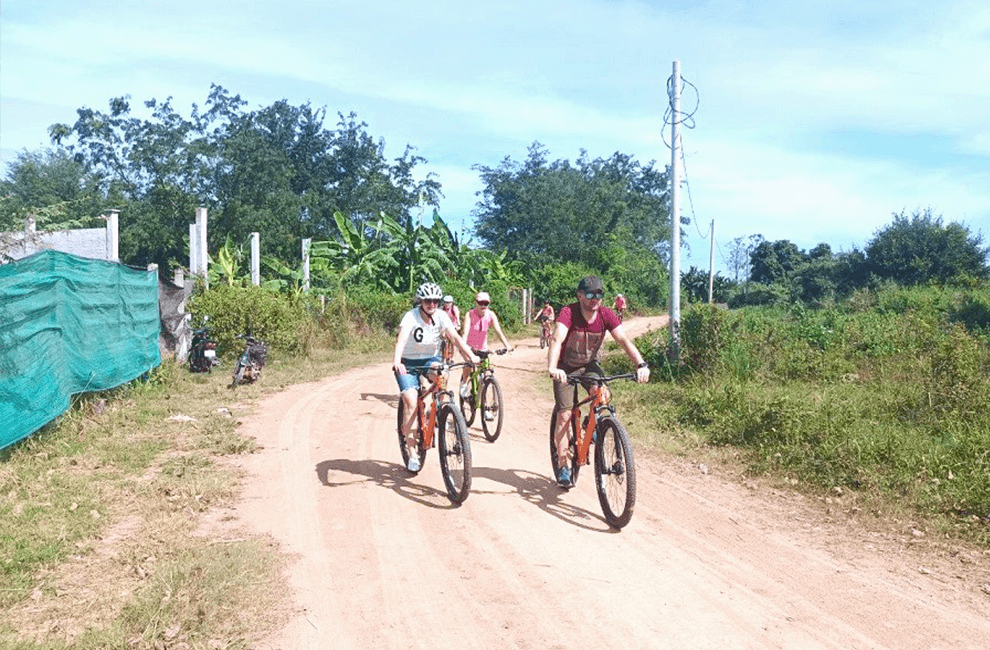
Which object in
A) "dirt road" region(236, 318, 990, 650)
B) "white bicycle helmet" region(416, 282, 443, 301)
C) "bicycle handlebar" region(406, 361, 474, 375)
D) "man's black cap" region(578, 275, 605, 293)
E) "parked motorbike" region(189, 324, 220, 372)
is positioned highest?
"man's black cap" region(578, 275, 605, 293)

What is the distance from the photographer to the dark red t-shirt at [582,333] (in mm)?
6676

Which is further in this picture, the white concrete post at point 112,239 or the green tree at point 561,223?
the green tree at point 561,223

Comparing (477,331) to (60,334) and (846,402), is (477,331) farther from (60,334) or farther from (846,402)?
(60,334)

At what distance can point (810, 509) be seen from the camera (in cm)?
709

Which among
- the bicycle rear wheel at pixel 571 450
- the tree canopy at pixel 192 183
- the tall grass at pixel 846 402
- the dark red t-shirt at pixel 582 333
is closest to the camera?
the dark red t-shirt at pixel 582 333

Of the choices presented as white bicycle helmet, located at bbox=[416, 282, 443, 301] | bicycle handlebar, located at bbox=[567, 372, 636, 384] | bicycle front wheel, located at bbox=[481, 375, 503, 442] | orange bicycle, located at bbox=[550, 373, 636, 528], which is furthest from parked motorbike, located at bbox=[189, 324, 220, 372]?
bicycle handlebar, located at bbox=[567, 372, 636, 384]

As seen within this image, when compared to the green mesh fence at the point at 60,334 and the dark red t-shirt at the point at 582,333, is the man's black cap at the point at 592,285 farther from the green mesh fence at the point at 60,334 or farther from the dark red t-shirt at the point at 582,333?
the green mesh fence at the point at 60,334

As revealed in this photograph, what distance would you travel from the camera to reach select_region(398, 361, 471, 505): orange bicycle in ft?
21.4

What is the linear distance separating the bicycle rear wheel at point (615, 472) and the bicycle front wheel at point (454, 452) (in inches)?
42.6

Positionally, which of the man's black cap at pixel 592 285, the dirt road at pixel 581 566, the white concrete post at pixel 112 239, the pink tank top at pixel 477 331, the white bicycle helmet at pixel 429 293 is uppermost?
the white concrete post at pixel 112 239

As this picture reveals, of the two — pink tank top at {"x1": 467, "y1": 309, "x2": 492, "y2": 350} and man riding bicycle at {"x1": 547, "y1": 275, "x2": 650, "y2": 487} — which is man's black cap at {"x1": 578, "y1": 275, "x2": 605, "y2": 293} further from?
pink tank top at {"x1": 467, "y1": 309, "x2": 492, "y2": 350}

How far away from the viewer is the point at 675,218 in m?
14.0

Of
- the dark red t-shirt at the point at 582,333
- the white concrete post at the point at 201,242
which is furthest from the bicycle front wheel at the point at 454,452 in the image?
the white concrete post at the point at 201,242

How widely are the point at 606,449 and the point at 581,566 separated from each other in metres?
1.35
